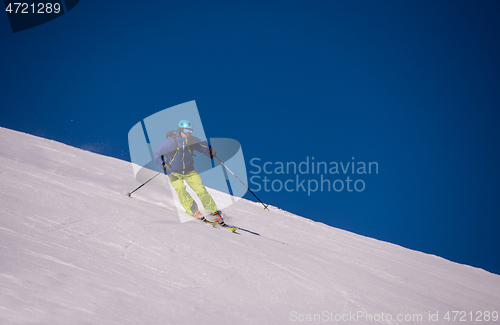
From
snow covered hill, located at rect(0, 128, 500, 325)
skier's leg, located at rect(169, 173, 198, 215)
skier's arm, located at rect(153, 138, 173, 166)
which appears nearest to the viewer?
snow covered hill, located at rect(0, 128, 500, 325)

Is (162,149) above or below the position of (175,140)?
below

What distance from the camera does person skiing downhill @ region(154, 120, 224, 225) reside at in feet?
16.3

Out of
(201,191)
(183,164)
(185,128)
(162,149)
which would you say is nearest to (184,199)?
(201,191)

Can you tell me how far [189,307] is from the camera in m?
2.20

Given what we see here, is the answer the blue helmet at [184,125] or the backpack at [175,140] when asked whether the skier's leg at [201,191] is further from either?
the blue helmet at [184,125]

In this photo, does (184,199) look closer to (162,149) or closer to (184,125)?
(162,149)

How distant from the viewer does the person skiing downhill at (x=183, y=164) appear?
4.96m

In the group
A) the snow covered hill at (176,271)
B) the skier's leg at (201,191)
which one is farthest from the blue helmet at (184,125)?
the snow covered hill at (176,271)

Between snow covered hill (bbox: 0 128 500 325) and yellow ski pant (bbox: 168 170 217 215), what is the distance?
356 millimetres

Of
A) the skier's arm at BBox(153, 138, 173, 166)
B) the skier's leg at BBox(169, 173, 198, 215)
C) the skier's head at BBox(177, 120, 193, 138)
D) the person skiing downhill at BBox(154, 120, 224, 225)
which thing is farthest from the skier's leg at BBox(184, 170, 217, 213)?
the skier's head at BBox(177, 120, 193, 138)

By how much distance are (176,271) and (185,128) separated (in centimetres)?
297

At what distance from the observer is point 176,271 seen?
2.71 m

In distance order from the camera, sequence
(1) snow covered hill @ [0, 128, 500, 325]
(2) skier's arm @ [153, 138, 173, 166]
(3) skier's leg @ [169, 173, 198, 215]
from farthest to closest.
A: (2) skier's arm @ [153, 138, 173, 166] → (3) skier's leg @ [169, 173, 198, 215] → (1) snow covered hill @ [0, 128, 500, 325]

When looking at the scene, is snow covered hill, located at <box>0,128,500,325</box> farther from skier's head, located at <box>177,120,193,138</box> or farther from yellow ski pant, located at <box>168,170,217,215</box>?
skier's head, located at <box>177,120,193,138</box>
